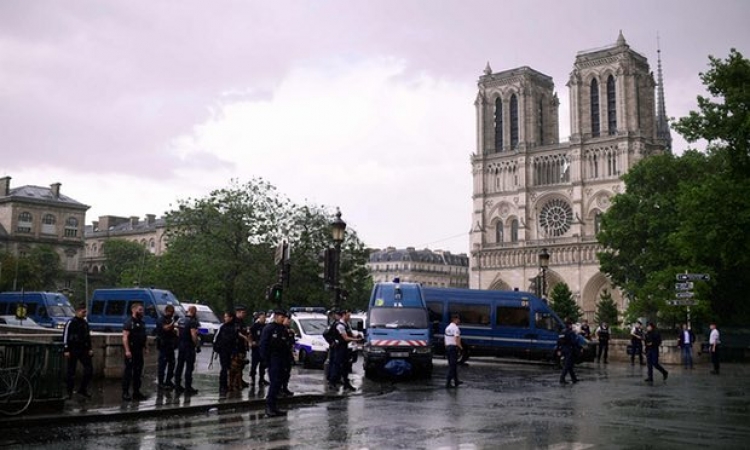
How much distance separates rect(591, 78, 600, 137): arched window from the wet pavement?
69525mm

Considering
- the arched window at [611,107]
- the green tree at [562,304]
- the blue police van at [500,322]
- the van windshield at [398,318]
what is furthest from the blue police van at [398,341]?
the arched window at [611,107]

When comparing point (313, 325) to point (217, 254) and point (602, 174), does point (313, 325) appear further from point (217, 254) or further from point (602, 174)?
point (602, 174)

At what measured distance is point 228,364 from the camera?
611 inches

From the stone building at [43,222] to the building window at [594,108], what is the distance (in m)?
59.7

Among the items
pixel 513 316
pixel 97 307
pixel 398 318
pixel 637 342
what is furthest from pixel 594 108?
pixel 398 318

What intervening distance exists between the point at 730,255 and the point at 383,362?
16250 mm

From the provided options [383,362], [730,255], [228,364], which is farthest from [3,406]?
[730,255]

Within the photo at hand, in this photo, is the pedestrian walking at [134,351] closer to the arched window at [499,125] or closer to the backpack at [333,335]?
the backpack at [333,335]

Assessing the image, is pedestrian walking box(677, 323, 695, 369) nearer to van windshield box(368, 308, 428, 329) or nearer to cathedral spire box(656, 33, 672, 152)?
van windshield box(368, 308, 428, 329)

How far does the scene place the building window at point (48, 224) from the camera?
280 ft

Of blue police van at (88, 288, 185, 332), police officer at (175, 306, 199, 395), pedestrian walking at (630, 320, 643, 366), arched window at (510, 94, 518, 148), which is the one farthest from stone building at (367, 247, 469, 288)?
police officer at (175, 306, 199, 395)

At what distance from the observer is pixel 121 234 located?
385 feet

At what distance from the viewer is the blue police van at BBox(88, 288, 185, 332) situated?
1168 inches

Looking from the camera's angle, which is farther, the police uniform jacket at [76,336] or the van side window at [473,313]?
the van side window at [473,313]
